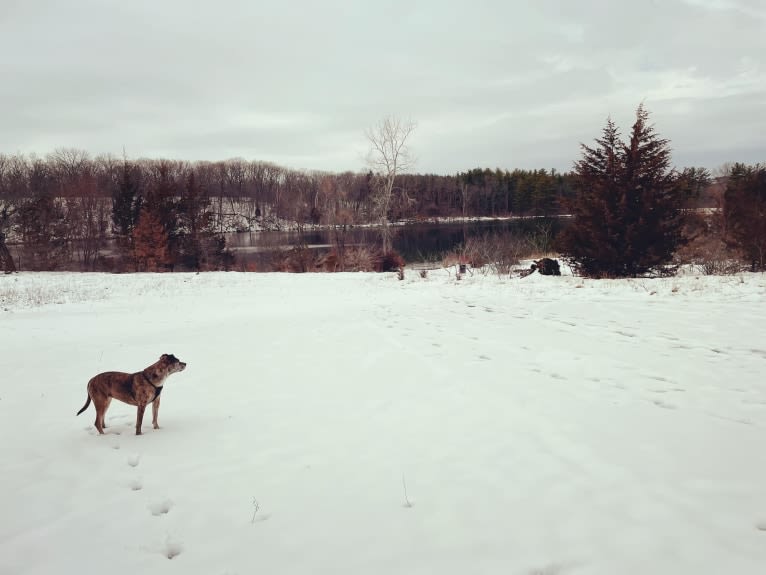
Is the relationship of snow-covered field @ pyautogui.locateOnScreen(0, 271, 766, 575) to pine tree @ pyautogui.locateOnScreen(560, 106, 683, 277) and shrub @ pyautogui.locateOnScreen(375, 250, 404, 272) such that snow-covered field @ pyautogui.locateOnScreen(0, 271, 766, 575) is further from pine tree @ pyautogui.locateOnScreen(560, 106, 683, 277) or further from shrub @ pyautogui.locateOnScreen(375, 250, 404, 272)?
shrub @ pyautogui.locateOnScreen(375, 250, 404, 272)

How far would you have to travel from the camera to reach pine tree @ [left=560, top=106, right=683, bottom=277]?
13.5m

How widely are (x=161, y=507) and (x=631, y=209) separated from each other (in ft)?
50.9

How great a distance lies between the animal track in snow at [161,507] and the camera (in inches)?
110

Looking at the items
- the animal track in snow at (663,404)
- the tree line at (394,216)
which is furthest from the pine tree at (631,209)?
the animal track in snow at (663,404)

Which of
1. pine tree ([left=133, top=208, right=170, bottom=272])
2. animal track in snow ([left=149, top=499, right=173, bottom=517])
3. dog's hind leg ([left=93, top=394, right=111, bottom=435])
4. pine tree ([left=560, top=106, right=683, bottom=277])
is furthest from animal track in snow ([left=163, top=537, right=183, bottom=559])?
pine tree ([left=133, top=208, right=170, bottom=272])

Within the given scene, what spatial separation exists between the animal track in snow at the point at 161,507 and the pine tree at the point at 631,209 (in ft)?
47.8

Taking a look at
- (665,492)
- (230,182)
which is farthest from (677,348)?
(230,182)

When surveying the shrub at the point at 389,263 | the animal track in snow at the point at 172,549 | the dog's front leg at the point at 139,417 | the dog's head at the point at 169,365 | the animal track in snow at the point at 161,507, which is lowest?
the animal track in snow at the point at 161,507

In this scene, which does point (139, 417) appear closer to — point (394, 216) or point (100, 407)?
point (100, 407)

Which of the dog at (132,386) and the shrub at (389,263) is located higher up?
the shrub at (389,263)

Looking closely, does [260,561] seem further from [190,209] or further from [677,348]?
[190,209]

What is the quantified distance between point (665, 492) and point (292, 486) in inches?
104

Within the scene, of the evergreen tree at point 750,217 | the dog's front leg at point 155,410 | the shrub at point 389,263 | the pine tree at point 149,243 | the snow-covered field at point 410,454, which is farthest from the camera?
the pine tree at point 149,243

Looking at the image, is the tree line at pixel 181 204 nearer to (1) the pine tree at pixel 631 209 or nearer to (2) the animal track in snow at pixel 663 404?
(1) the pine tree at pixel 631 209
